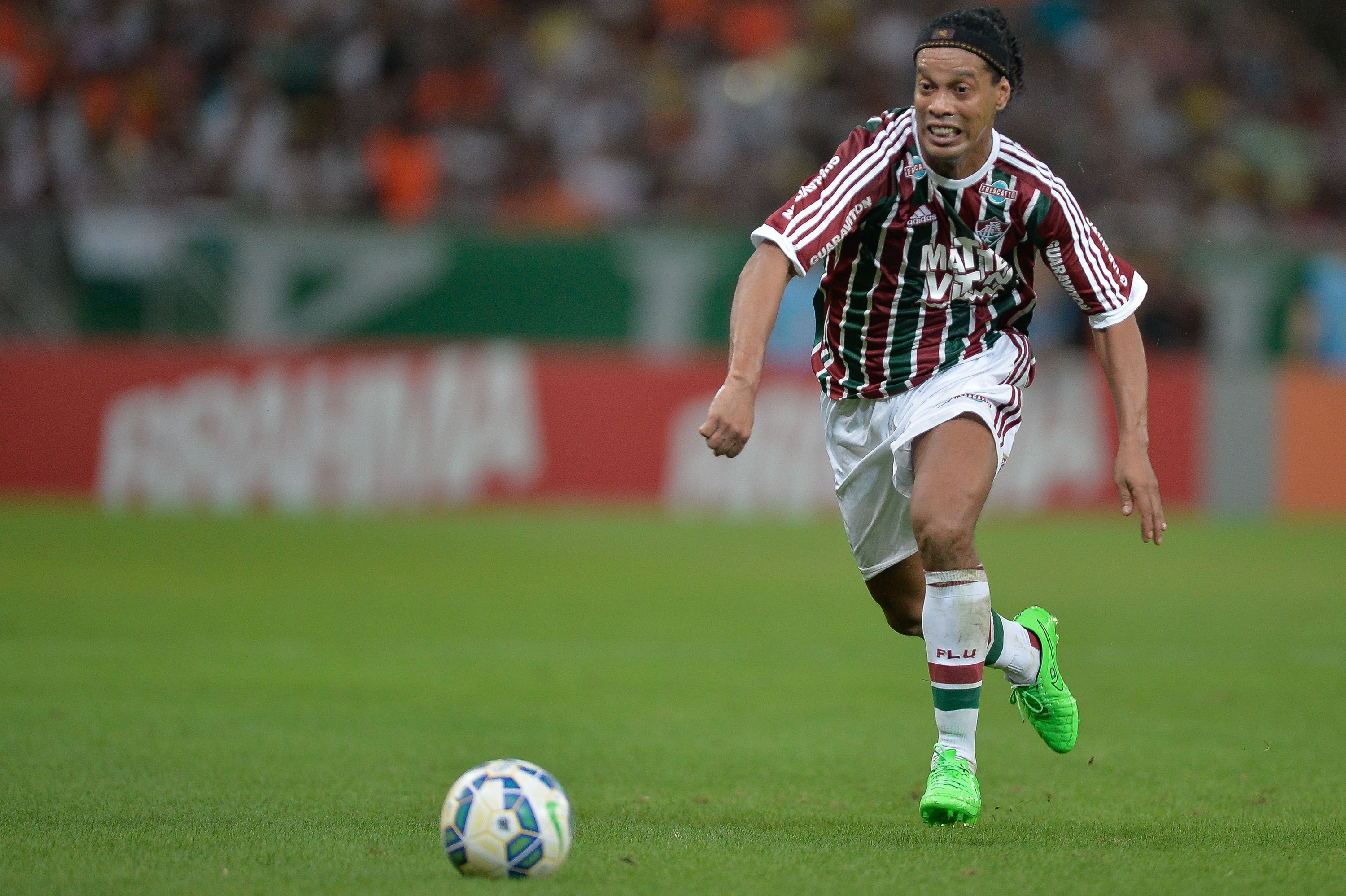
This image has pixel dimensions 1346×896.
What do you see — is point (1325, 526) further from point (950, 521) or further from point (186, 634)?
point (950, 521)

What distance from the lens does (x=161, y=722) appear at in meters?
5.79

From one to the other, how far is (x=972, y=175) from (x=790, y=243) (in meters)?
0.59

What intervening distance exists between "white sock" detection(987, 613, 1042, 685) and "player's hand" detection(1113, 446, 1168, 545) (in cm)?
56

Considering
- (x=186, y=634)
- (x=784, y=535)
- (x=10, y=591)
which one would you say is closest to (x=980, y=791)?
(x=186, y=634)

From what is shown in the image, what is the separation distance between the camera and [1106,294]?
15.3 feet

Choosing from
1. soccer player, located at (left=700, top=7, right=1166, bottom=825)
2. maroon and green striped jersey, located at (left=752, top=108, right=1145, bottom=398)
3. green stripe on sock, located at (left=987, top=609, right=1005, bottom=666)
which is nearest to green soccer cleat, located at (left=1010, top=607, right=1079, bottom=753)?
soccer player, located at (left=700, top=7, right=1166, bottom=825)

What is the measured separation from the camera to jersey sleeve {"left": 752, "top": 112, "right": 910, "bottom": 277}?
438cm

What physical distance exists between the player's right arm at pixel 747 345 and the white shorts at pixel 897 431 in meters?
0.61

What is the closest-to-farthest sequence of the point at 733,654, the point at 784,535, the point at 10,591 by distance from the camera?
1. the point at 733,654
2. the point at 10,591
3. the point at 784,535

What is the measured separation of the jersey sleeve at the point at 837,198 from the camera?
4.38 m

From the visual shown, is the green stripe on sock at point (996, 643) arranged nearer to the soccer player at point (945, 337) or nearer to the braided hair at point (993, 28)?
the soccer player at point (945, 337)

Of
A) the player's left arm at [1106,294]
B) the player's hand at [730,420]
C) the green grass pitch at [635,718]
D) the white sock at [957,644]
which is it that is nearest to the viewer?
the green grass pitch at [635,718]

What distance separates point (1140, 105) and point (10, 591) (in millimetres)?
12816

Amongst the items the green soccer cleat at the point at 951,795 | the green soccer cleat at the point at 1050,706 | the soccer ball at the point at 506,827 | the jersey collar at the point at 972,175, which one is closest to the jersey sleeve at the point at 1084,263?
the jersey collar at the point at 972,175
